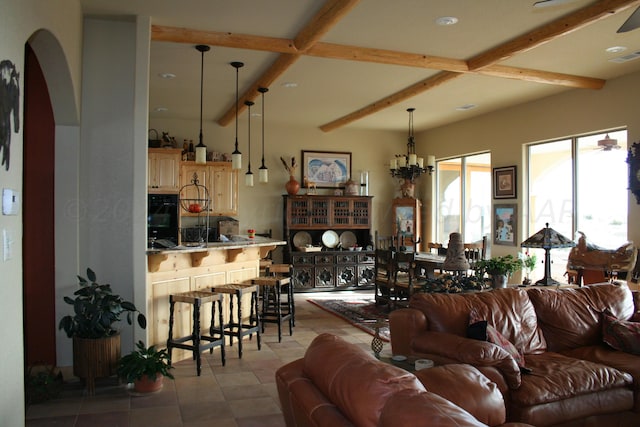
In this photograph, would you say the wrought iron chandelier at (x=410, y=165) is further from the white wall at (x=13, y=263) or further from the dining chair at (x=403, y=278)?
the white wall at (x=13, y=263)

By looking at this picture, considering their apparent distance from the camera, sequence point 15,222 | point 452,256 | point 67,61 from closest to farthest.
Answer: point 15,222
point 67,61
point 452,256

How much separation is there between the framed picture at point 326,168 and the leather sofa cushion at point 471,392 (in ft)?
23.5

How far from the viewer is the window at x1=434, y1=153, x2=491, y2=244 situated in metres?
8.54

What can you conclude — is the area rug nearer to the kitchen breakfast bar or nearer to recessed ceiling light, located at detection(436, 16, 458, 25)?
the kitchen breakfast bar

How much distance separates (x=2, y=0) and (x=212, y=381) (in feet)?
10.4

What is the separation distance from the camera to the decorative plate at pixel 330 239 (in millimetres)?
9323

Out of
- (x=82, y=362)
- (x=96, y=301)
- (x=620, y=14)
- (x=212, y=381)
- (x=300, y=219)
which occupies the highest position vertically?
(x=620, y=14)

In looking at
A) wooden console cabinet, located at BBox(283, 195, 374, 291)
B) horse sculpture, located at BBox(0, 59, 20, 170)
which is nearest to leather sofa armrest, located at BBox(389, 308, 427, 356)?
horse sculpture, located at BBox(0, 59, 20, 170)

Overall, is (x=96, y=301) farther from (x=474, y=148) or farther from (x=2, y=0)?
(x=474, y=148)

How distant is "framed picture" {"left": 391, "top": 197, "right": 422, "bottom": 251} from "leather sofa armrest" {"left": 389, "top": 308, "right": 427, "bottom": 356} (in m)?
5.96

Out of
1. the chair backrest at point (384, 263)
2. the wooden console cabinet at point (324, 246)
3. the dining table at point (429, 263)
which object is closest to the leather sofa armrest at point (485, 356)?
the dining table at point (429, 263)

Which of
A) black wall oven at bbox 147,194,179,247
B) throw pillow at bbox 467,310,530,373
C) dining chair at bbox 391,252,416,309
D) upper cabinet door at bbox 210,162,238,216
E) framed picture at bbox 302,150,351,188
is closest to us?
throw pillow at bbox 467,310,530,373

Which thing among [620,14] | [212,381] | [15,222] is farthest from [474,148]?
[15,222]

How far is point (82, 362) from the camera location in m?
3.82
